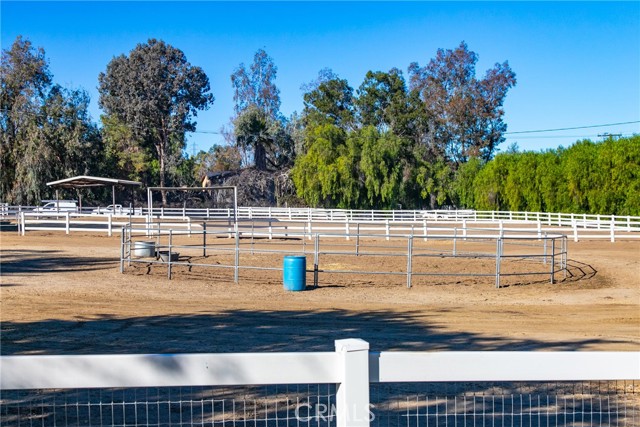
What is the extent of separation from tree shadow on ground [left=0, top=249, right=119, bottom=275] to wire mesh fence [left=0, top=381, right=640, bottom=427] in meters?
14.5

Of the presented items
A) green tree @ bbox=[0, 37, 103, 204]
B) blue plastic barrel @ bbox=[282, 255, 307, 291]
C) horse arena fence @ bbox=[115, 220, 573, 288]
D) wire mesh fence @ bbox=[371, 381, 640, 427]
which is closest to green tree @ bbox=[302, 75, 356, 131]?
green tree @ bbox=[0, 37, 103, 204]

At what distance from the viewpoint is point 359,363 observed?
3566 millimetres

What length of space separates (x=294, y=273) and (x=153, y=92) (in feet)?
222

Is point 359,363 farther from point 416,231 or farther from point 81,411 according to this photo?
point 416,231

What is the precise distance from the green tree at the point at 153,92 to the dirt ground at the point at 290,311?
2343 inches

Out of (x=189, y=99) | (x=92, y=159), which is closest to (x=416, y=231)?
(x=92, y=159)

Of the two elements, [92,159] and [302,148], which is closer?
[92,159]

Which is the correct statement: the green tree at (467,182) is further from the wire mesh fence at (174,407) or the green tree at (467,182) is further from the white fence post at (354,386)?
the white fence post at (354,386)

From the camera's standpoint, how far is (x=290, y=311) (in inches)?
599

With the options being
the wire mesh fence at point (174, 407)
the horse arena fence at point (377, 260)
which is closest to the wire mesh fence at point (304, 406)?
the wire mesh fence at point (174, 407)

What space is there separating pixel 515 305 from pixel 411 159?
52.2 m

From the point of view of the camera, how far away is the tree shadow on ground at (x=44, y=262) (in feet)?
70.4

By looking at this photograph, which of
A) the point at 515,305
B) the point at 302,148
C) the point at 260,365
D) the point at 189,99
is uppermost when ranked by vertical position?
the point at 189,99

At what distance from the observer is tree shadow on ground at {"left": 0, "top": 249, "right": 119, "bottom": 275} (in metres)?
21.5
